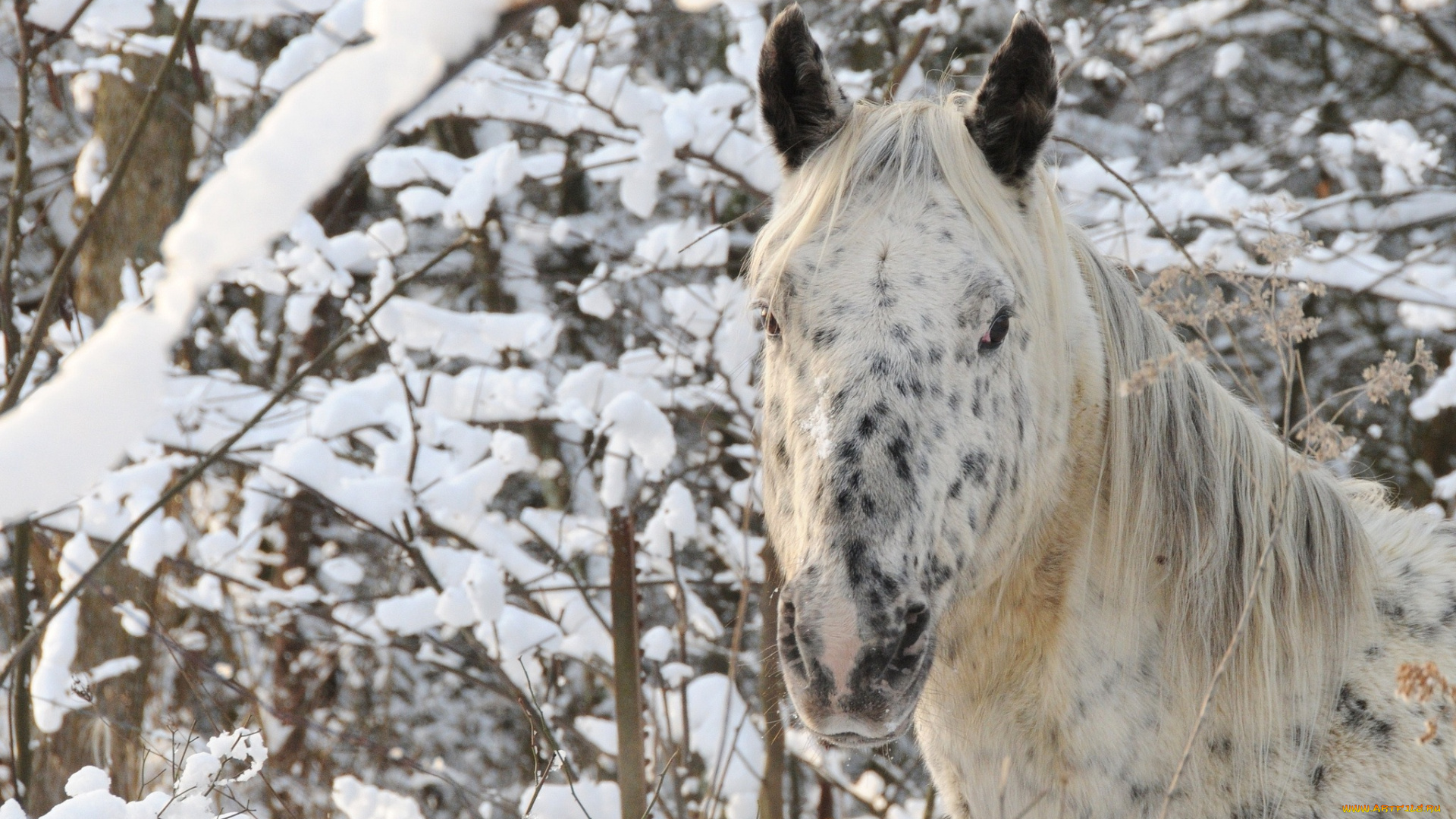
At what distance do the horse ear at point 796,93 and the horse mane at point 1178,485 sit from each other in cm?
17

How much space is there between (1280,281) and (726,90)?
2865mm

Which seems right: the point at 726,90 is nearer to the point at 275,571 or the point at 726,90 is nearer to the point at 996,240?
the point at 996,240

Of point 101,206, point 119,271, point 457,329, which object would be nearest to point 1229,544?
point 101,206

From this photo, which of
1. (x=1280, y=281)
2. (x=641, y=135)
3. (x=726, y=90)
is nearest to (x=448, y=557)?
(x=641, y=135)

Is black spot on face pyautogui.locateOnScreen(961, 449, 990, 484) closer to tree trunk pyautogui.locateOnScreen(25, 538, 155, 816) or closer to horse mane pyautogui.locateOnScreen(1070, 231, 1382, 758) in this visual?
horse mane pyautogui.locateOnScreen(1070, 231, 1382, 758)

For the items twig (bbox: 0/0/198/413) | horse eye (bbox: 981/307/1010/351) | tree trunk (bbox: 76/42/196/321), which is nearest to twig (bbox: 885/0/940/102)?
horse eye (bbox: 981/307/1010/351)

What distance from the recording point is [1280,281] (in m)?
1.97

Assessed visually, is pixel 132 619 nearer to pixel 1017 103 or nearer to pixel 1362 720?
pixel 1017 103

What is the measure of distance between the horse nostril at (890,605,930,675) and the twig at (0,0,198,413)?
1393mm

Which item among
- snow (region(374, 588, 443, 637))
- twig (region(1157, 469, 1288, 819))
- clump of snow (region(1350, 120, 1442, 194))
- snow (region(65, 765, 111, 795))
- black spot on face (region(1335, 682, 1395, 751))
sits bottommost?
clump of snow (region(1350, 120, 1442, 194))

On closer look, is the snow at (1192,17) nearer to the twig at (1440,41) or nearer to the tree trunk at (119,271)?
the twig at (1440,41)

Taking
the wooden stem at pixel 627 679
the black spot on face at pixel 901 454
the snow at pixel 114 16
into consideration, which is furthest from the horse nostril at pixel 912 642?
the snow at pixel 114 16

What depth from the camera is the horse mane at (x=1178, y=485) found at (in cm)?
176

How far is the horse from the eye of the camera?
1.64 meters
